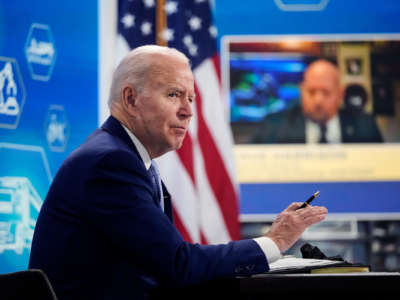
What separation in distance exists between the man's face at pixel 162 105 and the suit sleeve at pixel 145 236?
0.87 ft

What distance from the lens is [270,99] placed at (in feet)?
14.5

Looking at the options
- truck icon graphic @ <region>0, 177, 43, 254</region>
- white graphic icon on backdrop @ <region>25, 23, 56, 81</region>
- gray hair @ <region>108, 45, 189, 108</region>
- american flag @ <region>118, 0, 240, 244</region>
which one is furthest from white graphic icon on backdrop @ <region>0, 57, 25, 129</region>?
american flag @ <region>118, 0, 240, 244</region>

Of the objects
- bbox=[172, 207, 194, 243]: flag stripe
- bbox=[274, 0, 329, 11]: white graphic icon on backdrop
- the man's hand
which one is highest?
bbox=[274, 0, 329, 11]: white graphic icon on backdrop

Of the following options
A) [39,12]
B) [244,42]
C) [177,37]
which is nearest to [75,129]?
[39,12]

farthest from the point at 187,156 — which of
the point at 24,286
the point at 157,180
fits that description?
the point at 24,286

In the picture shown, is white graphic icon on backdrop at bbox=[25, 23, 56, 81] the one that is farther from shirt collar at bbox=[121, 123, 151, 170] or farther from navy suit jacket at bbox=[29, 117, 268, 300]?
navy suit jacket at bbox=[29, 117, 268, 300]

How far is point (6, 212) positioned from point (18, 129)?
427mm

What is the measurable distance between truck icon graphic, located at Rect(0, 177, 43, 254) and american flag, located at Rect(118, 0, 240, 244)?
3.67 feet

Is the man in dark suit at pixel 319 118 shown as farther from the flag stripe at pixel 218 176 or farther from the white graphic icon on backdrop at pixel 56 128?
the white graphic icon on backdrop at pixel 56 128

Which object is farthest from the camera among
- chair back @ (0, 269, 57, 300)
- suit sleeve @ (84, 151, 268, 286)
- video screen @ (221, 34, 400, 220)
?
video screen @ (221, 34, 400, 220)

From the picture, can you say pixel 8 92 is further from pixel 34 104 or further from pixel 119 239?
pixel 119 239

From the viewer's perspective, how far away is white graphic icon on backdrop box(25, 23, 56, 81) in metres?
3.05

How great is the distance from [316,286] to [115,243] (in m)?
0.50

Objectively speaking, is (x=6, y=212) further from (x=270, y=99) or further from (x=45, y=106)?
(x=270, y=99)
